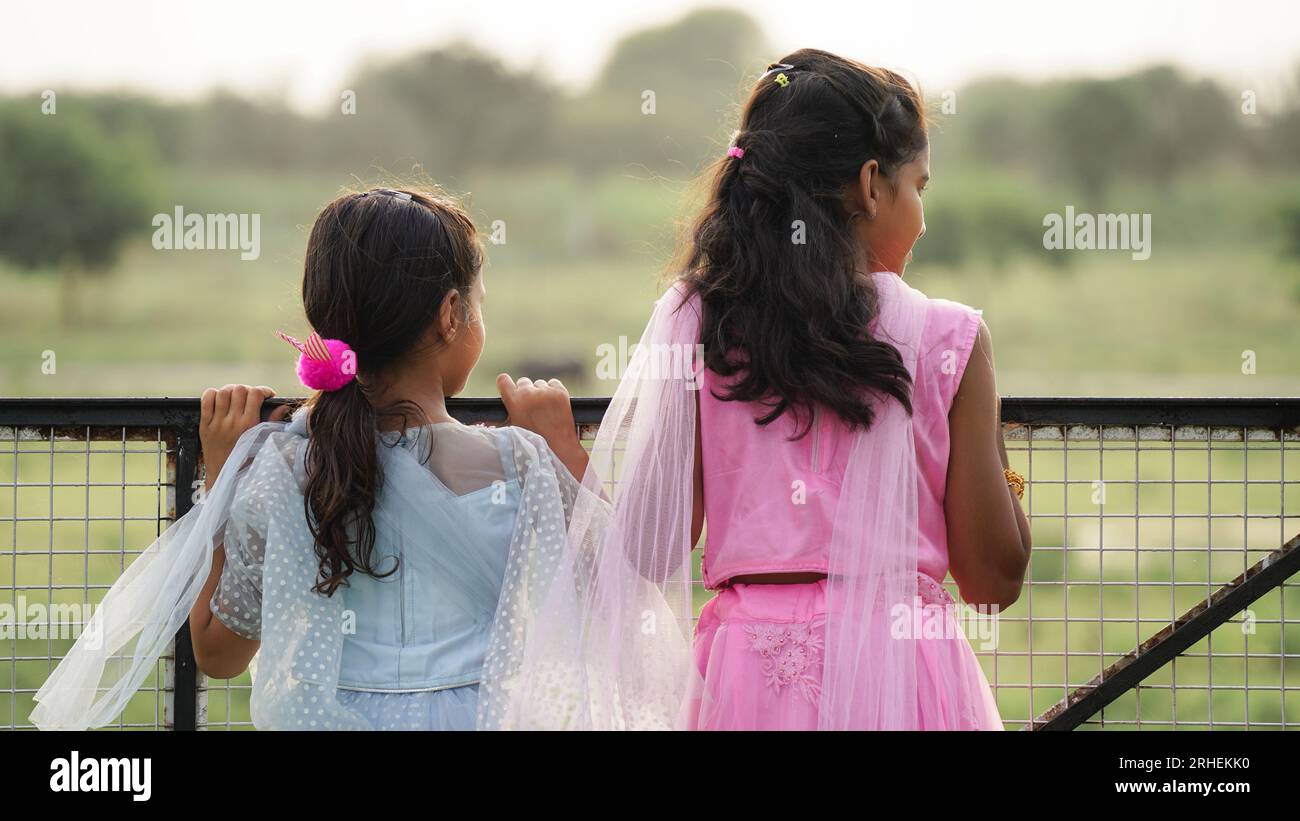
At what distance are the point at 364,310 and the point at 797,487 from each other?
73cm

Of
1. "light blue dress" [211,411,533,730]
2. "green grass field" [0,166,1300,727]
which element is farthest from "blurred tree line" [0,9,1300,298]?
"light blue dress" [211,411,533,730]

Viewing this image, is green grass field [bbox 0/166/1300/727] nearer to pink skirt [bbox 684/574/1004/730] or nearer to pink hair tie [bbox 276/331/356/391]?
pink hair tie [bbox 276/331/356/391]

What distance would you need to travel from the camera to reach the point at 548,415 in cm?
201

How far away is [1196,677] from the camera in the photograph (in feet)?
24.5

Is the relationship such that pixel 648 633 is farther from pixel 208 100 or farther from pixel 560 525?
pixel 208 100

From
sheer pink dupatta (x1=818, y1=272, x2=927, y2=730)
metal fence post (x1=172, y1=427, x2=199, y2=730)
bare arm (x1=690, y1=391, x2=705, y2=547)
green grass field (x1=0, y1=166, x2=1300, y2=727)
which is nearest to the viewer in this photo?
sheer pink dupatta (x1=818, y1=272, x2=927, y2=730)

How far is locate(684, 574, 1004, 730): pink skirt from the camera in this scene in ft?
5.99

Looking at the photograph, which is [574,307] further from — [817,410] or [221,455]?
[817,410]

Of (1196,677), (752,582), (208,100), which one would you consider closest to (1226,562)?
(1196,677)

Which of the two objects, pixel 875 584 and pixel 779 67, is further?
pixel 779 67

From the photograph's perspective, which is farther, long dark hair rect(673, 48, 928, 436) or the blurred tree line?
the blurred tree line

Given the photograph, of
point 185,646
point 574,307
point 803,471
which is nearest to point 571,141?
point 574,307

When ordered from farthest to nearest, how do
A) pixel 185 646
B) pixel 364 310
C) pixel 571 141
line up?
pixel 571 141
pixel 185 646
pixel 364 310

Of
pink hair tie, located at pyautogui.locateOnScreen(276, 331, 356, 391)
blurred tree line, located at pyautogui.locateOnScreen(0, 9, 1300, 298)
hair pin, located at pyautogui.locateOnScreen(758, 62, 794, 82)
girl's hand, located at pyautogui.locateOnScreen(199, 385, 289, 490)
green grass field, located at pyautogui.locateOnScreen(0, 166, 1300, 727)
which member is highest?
blurred tree line, located at pyautogui.locateOnScreen(0, 9, 1300, 298)
